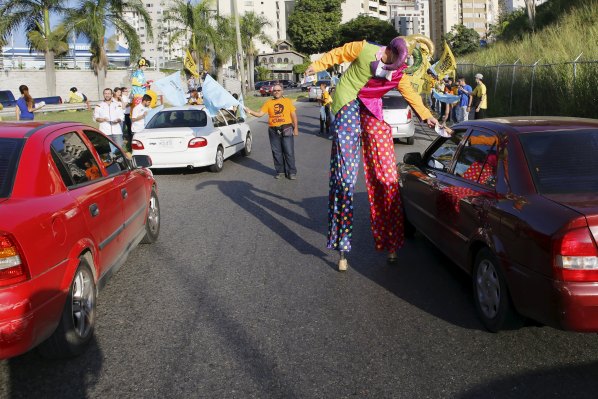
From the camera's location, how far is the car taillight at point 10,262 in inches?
129

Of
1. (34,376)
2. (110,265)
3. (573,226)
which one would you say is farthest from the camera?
(110,265)

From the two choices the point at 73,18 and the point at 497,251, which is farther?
the point at 73,18

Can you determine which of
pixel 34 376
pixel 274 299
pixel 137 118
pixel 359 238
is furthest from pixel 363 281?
pixel 137 118

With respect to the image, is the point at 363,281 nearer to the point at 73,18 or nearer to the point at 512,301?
the point at 512,301

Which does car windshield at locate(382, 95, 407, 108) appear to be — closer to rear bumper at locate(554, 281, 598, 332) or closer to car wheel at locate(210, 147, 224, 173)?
car wheel at locate(210, 147, 224, 173)

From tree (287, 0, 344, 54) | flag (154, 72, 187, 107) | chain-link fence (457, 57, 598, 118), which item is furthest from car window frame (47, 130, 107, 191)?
tree (287, 0, 344, 54)

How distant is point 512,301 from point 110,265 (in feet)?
10.1

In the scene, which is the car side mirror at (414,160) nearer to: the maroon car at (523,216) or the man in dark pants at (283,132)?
the maroon car at (523,216)

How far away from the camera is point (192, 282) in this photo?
217 inches

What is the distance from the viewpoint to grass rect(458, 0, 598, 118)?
14.7 metres

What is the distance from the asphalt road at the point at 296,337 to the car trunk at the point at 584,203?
92cm

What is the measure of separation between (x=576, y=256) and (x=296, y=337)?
192 cm

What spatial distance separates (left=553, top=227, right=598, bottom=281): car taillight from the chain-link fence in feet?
39.4

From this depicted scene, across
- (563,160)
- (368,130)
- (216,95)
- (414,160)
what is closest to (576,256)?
(563,160)
